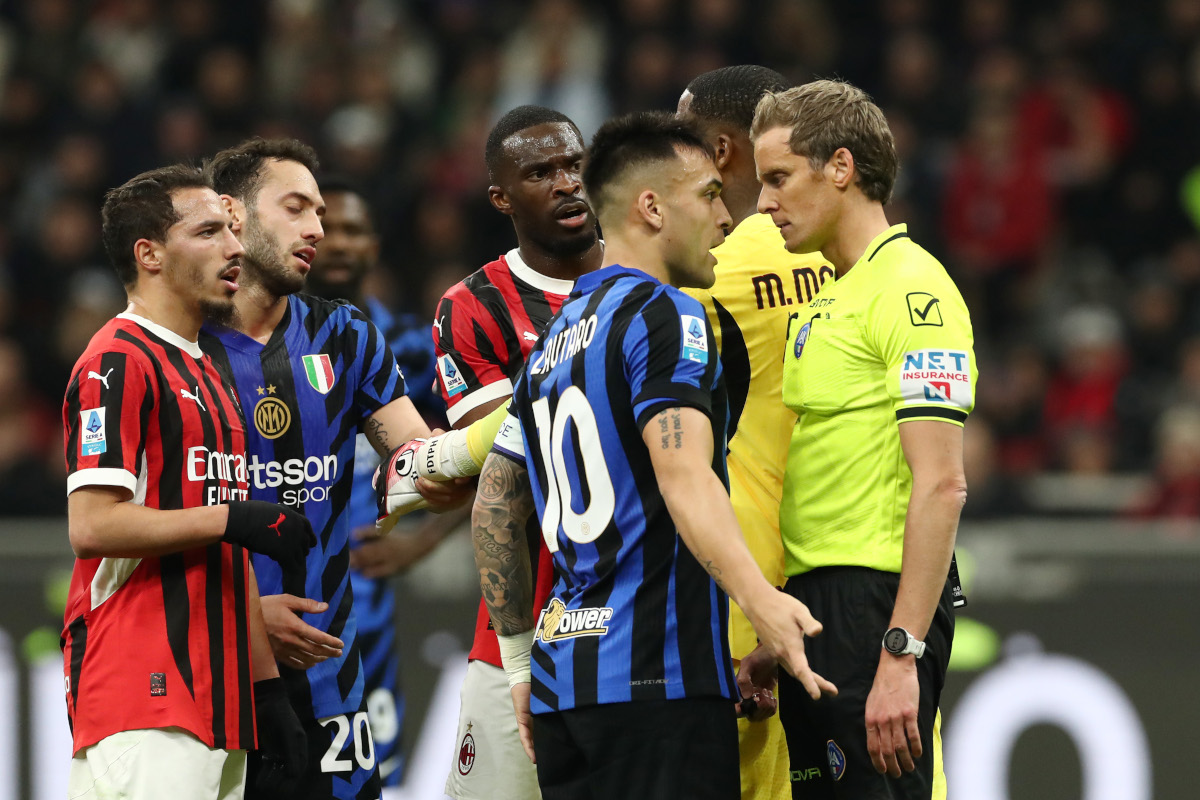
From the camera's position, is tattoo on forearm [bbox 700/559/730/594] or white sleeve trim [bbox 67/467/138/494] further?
white sleeve trim [bbox 67/467/138/494]

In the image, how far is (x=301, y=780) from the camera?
5336mm

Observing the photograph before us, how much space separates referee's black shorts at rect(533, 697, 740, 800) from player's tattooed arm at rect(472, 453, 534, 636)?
57 cm

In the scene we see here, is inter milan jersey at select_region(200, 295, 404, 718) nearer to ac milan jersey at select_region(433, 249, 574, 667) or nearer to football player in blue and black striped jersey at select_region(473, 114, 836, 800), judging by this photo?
ac milan jersey at select_region(433, 249, 574, 667)

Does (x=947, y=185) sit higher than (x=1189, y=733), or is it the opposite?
(x=947, y=185)

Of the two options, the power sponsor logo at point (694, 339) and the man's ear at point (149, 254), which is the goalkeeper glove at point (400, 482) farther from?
the power sponsor logo at point (694, 339)

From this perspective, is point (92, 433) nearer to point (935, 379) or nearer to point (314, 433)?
point (314, 433)

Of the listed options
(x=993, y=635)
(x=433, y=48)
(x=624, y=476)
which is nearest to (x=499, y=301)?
(x=624, y=476)

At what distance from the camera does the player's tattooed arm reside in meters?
4.67

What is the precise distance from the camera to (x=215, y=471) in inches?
189

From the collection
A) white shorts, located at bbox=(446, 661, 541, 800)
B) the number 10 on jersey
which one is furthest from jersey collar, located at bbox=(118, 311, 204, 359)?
white shorts, located at bbox=(446, 661, 541, 800)

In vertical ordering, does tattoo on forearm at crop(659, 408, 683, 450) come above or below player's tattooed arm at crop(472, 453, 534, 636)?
above

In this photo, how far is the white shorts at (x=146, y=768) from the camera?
451cm

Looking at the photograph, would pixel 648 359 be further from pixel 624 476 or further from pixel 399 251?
pixel 399 251

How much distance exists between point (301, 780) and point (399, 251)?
7642 millimetres
